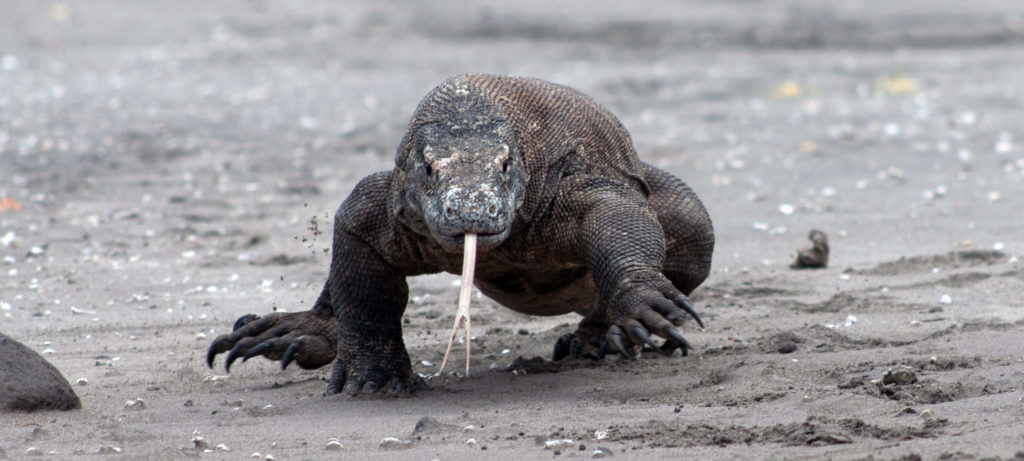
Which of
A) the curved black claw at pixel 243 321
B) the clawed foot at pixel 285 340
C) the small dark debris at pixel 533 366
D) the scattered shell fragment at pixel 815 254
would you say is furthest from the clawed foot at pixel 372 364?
the scattered shell fragment at pixel 815 254

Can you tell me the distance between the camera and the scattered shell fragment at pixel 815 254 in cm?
637

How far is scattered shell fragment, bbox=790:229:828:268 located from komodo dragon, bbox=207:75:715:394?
1650 millimetres

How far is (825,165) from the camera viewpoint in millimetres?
8906

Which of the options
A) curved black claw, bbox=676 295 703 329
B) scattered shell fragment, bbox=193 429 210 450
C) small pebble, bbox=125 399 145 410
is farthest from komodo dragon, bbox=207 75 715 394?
scattered shell fragment, bbox=193 429 210 450

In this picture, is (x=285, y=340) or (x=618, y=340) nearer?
(x=618, y=340)

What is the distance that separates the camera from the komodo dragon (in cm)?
387

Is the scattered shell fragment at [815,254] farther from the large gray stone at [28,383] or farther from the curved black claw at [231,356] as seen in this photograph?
the large gray stone at [28,383]

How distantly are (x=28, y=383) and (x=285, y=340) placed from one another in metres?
1.09

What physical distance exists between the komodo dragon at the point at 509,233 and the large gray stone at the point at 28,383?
763mm

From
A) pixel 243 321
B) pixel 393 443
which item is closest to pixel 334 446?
pixel 393 443

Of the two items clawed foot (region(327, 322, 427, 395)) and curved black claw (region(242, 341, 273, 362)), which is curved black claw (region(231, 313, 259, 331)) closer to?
curved black claw (region(242, 341, 273, 362))

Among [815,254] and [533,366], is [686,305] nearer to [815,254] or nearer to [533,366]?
[533,366]

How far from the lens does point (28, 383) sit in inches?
154

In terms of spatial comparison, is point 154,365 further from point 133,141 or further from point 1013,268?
point 133,141
